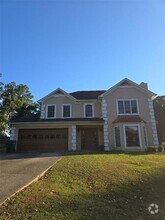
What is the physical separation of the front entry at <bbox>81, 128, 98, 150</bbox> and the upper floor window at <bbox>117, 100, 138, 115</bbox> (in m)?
3.57

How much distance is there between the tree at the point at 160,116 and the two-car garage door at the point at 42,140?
1541 cm

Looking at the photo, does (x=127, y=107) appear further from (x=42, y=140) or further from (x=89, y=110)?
(x=42, y=140)

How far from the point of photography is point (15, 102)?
3062 cm

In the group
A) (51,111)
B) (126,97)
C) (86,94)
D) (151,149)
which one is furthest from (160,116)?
(51,111)

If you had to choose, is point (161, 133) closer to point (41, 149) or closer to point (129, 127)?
point (129, 127)

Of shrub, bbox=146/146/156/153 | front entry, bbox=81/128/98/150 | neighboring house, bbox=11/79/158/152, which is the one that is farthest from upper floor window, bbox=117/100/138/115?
→ shrub, bbox=146/146/156/153

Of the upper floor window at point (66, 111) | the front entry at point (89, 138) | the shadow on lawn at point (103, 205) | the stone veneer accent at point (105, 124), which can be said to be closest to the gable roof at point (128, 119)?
the stone veneer accent at point (105, 124)

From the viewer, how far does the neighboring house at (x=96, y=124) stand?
16531 millimetres

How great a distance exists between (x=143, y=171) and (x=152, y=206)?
3.13m

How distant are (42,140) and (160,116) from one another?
63.1 feet

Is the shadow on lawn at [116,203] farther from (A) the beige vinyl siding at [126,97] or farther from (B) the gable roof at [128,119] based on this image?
(A) the beige vinyl siding at [126,97]

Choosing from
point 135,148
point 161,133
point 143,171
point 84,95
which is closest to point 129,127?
point 135,148

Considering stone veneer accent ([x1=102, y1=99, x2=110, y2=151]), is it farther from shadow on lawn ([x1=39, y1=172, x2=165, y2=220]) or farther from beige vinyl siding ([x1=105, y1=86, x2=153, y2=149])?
shadow on lawn ([x1=39, y1=172, x2=165, y2=220])

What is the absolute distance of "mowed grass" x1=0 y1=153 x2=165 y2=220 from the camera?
3.95 metres
